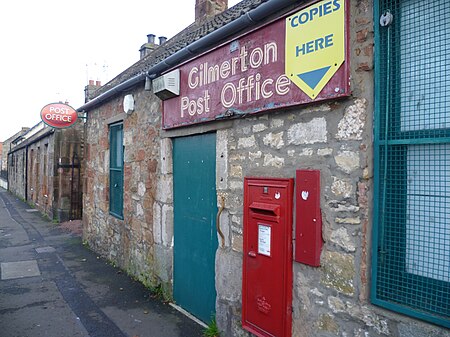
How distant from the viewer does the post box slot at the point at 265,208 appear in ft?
10.2

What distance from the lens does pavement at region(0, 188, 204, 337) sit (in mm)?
4316

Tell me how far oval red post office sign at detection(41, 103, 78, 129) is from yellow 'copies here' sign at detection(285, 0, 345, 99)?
9.77 metres

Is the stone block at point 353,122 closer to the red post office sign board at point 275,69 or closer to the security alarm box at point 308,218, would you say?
the red post office sign board at point 275,69

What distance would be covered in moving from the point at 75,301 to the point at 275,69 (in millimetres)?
4363

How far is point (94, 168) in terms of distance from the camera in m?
8.38

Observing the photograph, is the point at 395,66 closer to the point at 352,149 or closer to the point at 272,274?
the point at 352,149

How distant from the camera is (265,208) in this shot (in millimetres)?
3207

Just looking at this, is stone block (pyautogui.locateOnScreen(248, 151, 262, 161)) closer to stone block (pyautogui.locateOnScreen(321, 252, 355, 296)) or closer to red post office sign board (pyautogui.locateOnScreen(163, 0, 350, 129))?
red post office sign board (pyautogui.locateOnScreen(163, 0, 350, 129))

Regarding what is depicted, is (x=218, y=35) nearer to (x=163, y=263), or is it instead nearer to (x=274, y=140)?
(x=274, y=140)

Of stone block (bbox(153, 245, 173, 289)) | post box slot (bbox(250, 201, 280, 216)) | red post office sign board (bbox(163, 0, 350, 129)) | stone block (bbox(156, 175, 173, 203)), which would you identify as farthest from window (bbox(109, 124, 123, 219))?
post box slot (bbox(250, 201, 280, 216))

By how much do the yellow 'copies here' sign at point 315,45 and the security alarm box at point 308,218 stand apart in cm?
66

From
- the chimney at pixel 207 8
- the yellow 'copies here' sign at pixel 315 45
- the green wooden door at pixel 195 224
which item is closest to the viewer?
the yellow 'copies here' sign at pixel 315 45

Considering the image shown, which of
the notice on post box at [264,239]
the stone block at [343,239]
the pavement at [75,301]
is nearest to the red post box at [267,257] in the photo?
the notice on post box at [264,239]

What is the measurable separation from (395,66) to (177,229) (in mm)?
3438
